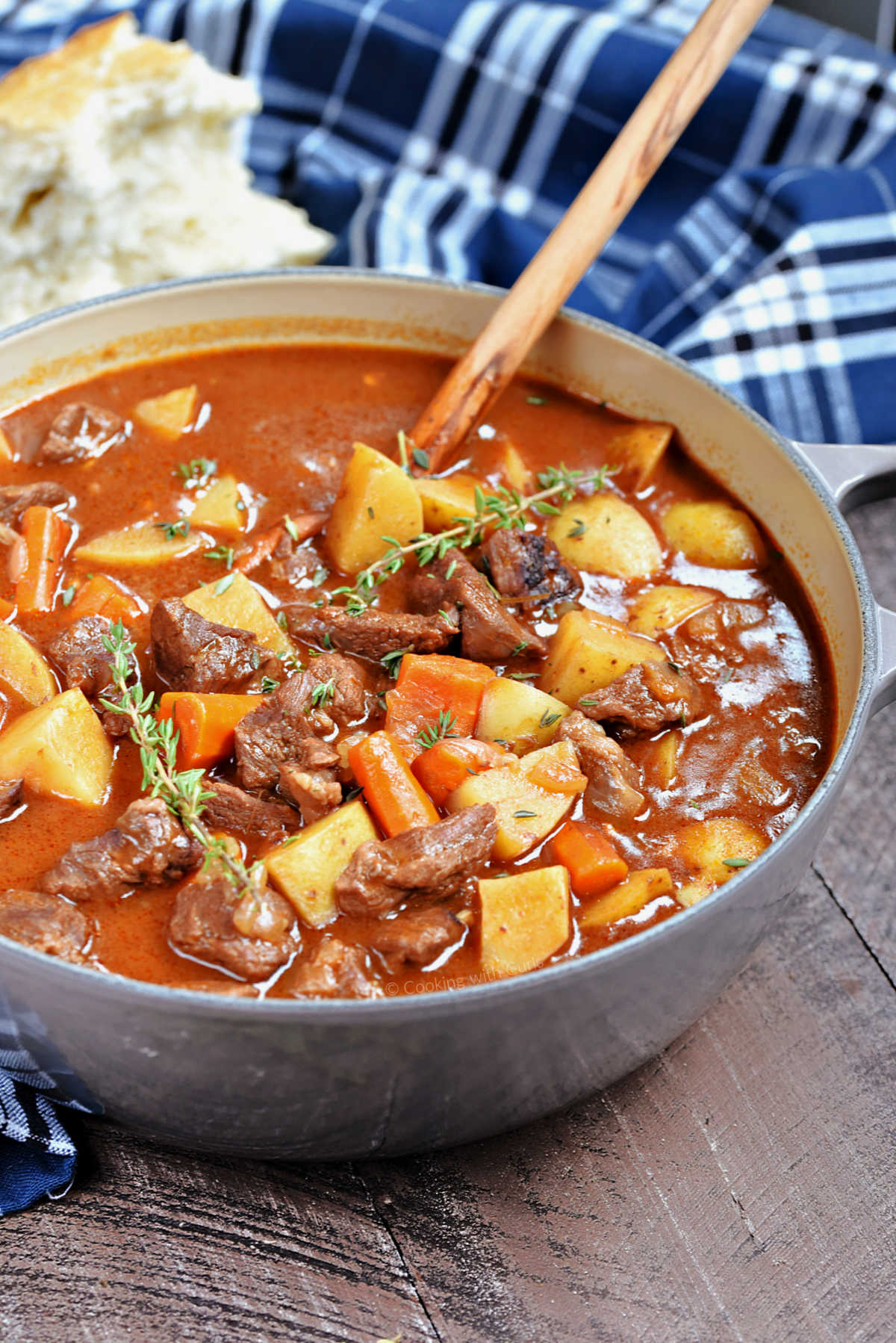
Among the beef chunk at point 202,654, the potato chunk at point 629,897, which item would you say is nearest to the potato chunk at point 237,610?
the beef chunk at point 202,654

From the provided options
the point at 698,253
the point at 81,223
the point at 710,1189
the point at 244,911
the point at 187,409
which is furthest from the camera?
the point at 698,253

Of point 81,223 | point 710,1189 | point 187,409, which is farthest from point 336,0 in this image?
point 710,1189

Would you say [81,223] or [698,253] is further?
[698,253]

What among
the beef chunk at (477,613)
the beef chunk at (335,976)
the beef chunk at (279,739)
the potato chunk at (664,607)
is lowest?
the beef chunk at (335,976)

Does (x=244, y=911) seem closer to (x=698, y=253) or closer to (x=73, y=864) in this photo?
(x=73, y=864)

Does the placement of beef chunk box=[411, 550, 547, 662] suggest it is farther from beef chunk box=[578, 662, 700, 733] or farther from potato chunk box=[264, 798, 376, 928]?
potato chunk box=[264, 798, 376, 928]

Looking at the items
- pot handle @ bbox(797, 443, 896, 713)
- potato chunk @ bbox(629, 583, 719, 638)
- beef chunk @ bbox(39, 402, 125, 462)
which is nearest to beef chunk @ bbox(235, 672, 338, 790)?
potato chunk @ bbox(629, 583, 719, 638)

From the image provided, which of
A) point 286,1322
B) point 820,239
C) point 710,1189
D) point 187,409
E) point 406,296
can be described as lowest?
point 286,1322

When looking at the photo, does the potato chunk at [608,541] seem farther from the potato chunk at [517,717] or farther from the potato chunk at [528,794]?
the potato chunk at [528,794]
